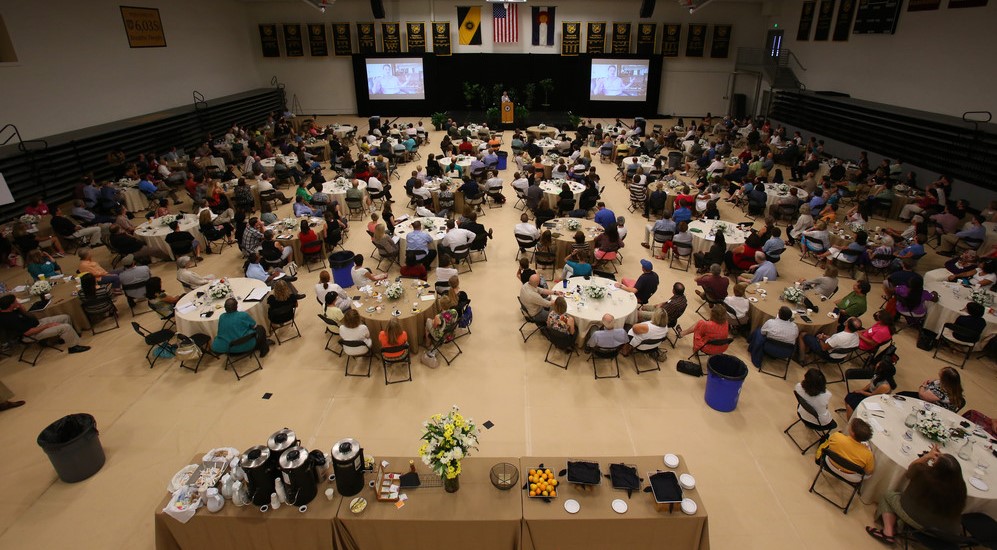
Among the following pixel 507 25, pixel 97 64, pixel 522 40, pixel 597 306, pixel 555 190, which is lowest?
pixel 597 306

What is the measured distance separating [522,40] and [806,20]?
14122mm

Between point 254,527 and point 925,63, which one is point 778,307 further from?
point 925,63

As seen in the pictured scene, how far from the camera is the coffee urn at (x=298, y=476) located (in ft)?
16.3

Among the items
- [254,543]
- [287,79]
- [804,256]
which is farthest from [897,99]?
[287,79]

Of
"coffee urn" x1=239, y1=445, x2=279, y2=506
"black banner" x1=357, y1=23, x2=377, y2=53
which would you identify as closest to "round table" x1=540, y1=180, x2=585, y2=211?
"coffee urn" x1=239, y1=445, x2=279, y2=506

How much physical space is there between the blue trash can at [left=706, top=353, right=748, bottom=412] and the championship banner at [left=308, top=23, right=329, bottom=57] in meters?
28.7

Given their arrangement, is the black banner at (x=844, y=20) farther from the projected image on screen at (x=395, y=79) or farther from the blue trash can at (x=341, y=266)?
the blue trash can at (x=341, y=266)

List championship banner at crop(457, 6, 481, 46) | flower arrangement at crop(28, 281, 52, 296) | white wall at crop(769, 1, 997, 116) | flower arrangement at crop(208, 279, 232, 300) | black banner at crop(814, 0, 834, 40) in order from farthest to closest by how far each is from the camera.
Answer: championship banner at crop(457, 6, 481, 46)
black banner at crop(814, 0, 834, 40)
white wall at crop(769, 1, 997, 116)
flower arrangement at crop(28, 281, 52, 296)
flower arrangement at crop(208, 279, 232, 300)

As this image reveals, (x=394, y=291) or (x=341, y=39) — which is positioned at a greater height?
(x=341, y=39)

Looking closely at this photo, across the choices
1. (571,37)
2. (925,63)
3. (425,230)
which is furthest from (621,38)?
(425,230)

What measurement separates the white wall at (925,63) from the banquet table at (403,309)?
1791 centimetres

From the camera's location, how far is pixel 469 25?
2761cm

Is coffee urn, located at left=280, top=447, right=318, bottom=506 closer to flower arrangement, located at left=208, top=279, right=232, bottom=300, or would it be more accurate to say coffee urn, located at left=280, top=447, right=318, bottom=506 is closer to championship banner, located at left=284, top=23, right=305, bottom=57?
flower arrangement, located at left=208, top=279, right=232, bottom=300

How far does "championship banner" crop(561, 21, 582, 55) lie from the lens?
27.3 m
